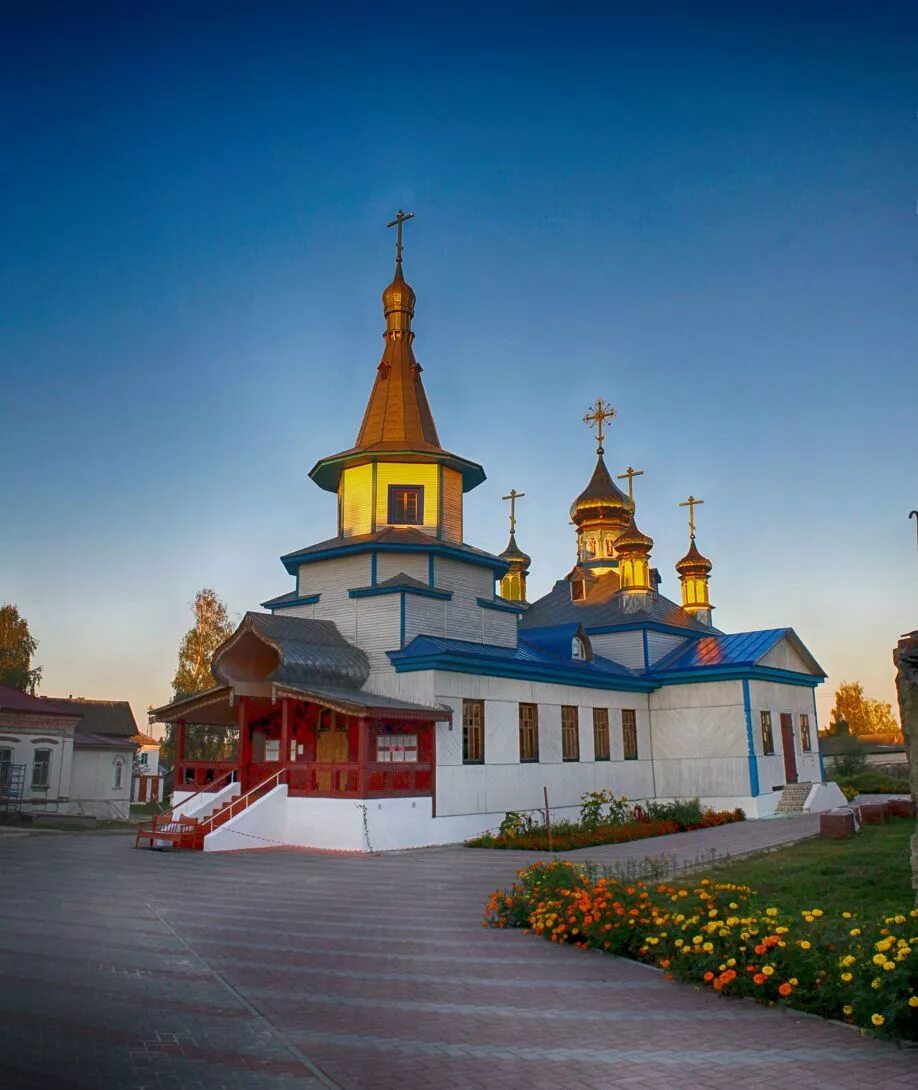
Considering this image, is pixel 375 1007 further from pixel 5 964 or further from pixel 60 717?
pixel 60 717

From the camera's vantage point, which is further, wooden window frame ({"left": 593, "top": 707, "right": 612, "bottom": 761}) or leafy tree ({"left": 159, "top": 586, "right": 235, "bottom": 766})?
leafy tree ({"left": 159, "top": 586, "right": 235, "bottom": 766})

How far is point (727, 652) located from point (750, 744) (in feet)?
10.6

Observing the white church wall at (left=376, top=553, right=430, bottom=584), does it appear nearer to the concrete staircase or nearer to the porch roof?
the porch roof

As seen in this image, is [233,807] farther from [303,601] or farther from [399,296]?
[399,296]

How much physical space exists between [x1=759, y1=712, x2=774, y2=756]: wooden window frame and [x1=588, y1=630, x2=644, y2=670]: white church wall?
13.1ft

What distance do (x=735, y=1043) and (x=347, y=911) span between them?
6153mm

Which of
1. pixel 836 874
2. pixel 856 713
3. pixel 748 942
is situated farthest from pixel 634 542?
pixel 856 713

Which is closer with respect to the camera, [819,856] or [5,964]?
[5,964]

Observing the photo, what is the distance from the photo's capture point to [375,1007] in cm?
705

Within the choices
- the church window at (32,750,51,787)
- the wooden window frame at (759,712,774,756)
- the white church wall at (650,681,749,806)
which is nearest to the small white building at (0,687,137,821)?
the church window at (32,750,51,787)

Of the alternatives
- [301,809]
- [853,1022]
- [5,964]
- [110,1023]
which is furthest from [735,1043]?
[301,809]

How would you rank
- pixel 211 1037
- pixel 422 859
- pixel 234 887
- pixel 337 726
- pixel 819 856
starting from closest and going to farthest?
pixel 211 1037 → pixel 234 887 → pixel 819 856 → pixel 422 859 → pixel 337 726

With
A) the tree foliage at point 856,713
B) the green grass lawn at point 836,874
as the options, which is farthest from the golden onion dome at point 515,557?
the tree foliage at point 856,713

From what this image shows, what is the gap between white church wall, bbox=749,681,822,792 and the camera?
28.4 metres
